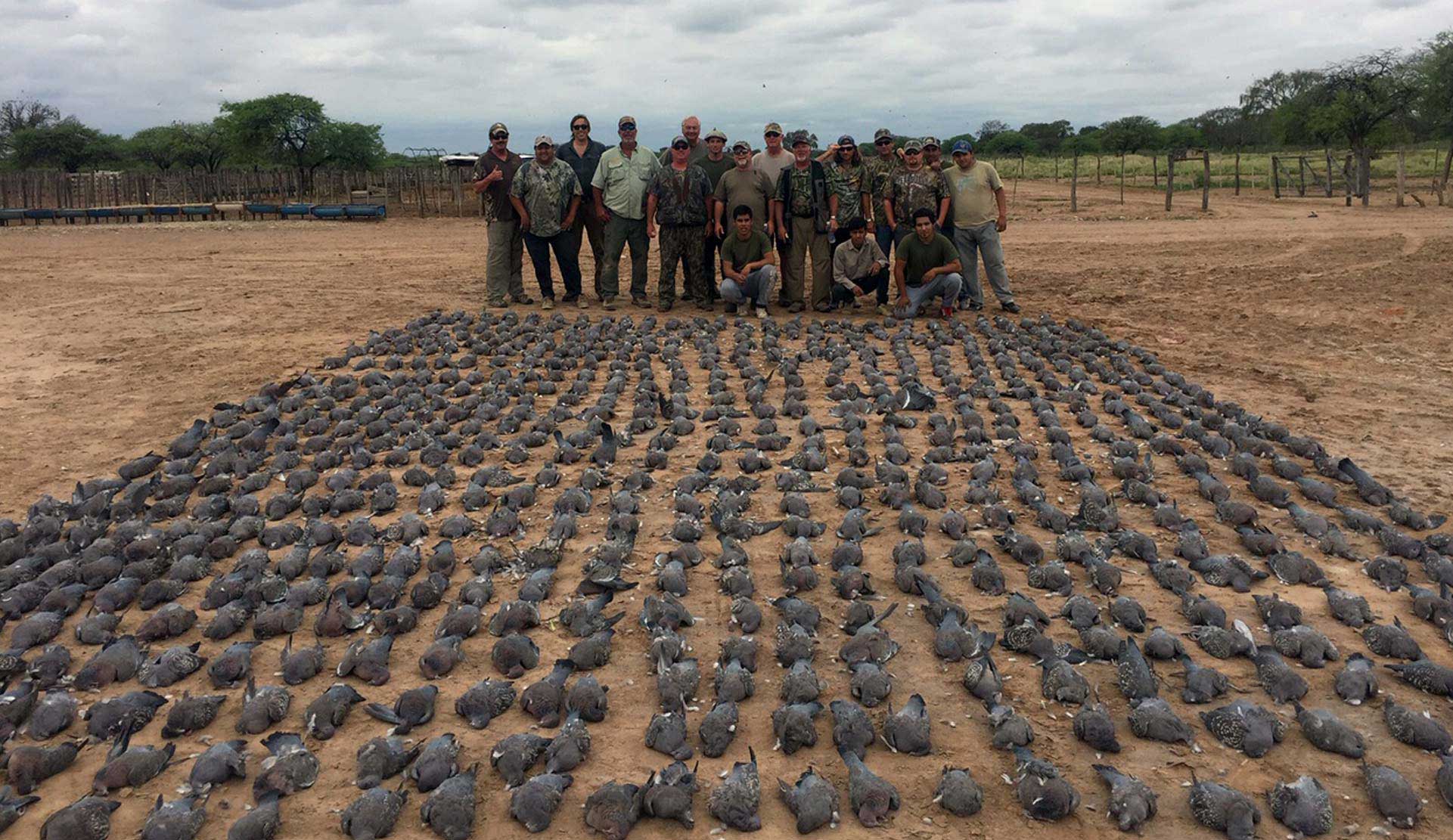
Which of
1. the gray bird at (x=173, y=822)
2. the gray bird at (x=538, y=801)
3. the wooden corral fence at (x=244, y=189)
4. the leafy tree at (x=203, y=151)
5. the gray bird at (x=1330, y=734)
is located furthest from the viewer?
the leafy tree at (x=203, y=151)

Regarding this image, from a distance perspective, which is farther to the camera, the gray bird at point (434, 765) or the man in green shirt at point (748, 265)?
the man in green shirt at point (748, 265)

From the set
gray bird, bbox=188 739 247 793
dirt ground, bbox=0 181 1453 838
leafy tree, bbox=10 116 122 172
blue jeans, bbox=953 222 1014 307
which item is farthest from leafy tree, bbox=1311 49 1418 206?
leafy tree, bbox=10 116 122 172

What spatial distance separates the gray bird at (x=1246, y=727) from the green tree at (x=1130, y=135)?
47.3m

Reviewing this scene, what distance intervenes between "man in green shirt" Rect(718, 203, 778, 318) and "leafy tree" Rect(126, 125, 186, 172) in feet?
127

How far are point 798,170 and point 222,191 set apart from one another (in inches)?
952

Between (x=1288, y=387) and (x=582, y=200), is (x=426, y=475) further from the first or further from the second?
(x=1288, y=387)

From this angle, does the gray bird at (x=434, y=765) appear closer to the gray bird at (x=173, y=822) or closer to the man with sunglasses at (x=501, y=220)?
the gray bird at (x=173, y=822)

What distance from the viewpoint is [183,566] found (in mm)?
4574

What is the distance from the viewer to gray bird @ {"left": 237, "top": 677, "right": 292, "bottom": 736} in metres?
3.46

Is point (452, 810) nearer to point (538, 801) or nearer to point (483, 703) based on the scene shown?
point (538, 801)

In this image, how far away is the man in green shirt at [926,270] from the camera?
996 centimetres

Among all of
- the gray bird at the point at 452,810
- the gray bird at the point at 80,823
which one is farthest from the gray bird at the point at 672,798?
the gray bird at the point at 80,823

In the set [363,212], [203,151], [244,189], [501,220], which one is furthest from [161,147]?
[501,220]

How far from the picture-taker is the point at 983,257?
412 inches
